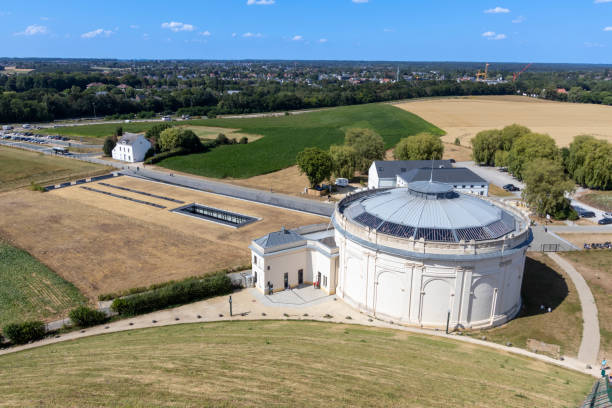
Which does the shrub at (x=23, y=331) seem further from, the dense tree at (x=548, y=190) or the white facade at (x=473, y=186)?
the dense tree at (x=548, y=190)

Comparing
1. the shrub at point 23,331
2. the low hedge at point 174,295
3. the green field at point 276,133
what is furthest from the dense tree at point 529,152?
the shrub at point 23,331

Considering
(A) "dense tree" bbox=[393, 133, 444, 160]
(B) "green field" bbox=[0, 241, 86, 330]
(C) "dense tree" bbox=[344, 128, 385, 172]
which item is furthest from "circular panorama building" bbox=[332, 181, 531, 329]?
(A) "dense tree" bbox=[393, 133, 444, 160]

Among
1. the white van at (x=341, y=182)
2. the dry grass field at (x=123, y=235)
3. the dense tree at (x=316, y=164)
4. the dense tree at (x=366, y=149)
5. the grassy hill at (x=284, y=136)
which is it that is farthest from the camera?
the grassy hill at (x=284, y=136)

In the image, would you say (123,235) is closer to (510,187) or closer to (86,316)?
(86,316)

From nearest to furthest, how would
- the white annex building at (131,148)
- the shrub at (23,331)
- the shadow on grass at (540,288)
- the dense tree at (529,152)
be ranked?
the shrub at (23,331) < the shadow on grass at (540,288) < the dense tree at (529,152) < the white annex building at (131,148)

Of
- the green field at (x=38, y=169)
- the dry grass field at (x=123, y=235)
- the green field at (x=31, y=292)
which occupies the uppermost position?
the green field at (x=38, y=169)

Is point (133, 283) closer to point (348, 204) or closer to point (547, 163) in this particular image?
point (348, 204)

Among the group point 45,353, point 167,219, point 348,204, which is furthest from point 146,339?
point 167,219
